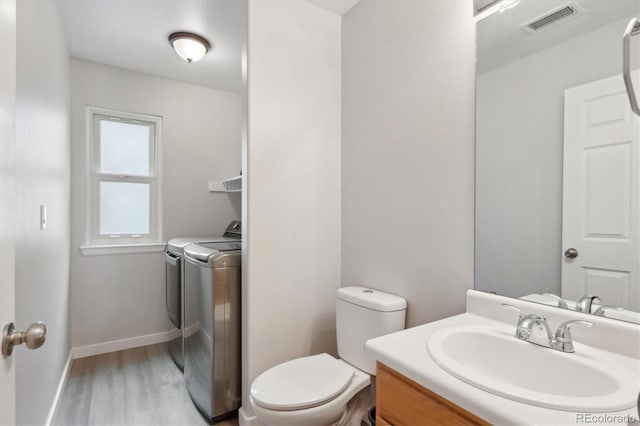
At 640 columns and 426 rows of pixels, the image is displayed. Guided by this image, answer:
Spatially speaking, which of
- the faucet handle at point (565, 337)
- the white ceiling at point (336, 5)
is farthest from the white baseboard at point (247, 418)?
the white ceiling at point (336, 5)

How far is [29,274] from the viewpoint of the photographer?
4.37 feet

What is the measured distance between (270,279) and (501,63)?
1498 millimetres

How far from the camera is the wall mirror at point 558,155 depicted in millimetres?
936

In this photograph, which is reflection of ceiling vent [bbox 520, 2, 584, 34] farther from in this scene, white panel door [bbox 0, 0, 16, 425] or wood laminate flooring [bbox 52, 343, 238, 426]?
wood laminate flooring [bbox 52, 343, 238, 426]

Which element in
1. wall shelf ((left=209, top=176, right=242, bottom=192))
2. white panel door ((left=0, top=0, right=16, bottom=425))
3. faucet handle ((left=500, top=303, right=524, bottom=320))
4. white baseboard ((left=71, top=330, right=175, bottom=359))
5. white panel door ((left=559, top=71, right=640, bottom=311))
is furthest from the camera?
wall shelf ((left=209, top=176, right=242, bottom=192))

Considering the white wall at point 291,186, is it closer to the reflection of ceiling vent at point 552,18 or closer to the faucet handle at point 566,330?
the reflection of ceiling vent at point 552,18

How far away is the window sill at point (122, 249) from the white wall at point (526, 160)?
2.78m

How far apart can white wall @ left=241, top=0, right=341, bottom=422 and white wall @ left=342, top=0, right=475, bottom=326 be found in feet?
0.39

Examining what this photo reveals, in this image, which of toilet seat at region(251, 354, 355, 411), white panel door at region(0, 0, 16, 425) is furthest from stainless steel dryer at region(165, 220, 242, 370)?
white panel door at region(0, 0, 16, 425)

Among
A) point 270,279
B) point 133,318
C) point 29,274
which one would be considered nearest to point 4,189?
point 29,274

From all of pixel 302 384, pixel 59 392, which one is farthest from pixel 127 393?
pixel 302 384

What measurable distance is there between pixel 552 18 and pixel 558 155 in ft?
1.58

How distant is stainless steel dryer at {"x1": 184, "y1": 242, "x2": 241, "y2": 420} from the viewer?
6.06 ft

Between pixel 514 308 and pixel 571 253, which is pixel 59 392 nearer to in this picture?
pixel 514 308
